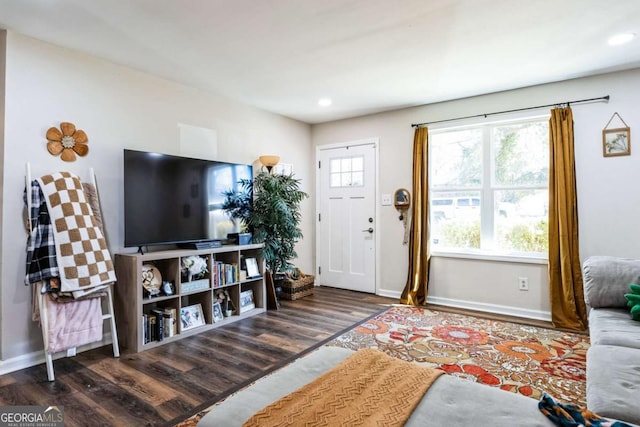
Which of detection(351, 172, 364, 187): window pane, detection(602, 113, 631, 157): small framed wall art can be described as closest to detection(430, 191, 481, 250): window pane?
detection(351, 172, 364, 187): window pane

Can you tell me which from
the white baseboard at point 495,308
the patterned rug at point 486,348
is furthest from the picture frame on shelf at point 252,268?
the white baseboard at point 495,308

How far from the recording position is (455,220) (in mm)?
4277

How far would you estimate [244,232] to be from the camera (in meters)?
4.14

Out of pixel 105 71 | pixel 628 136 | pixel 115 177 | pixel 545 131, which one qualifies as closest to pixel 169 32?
pixel 105 71

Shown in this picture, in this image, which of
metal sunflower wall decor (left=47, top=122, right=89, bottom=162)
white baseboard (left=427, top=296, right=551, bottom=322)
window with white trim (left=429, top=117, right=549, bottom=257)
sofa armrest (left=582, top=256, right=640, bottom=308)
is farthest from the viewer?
window with white trim (left=429, top=117, right=549, bottom=257)

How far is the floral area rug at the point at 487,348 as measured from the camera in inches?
90.7

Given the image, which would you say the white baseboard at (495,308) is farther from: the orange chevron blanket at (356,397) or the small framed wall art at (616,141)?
the orange chevron blanket at (356,397)

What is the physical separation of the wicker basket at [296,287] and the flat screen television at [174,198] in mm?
1065

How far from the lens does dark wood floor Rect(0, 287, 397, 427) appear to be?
2041 millimetres

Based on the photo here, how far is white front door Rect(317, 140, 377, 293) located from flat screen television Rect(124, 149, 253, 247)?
167cm

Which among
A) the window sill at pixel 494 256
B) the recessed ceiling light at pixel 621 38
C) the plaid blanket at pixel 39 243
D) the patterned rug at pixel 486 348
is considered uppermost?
the recessed ceiling light at pixel 621 38

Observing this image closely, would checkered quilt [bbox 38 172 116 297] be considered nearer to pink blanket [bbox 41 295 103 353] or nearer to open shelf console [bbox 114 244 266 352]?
pink blanket [bbox 41 295 103 353]

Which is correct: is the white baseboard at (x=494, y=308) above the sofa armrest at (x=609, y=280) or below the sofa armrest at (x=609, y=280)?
below

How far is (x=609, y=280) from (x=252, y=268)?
3.23 m
